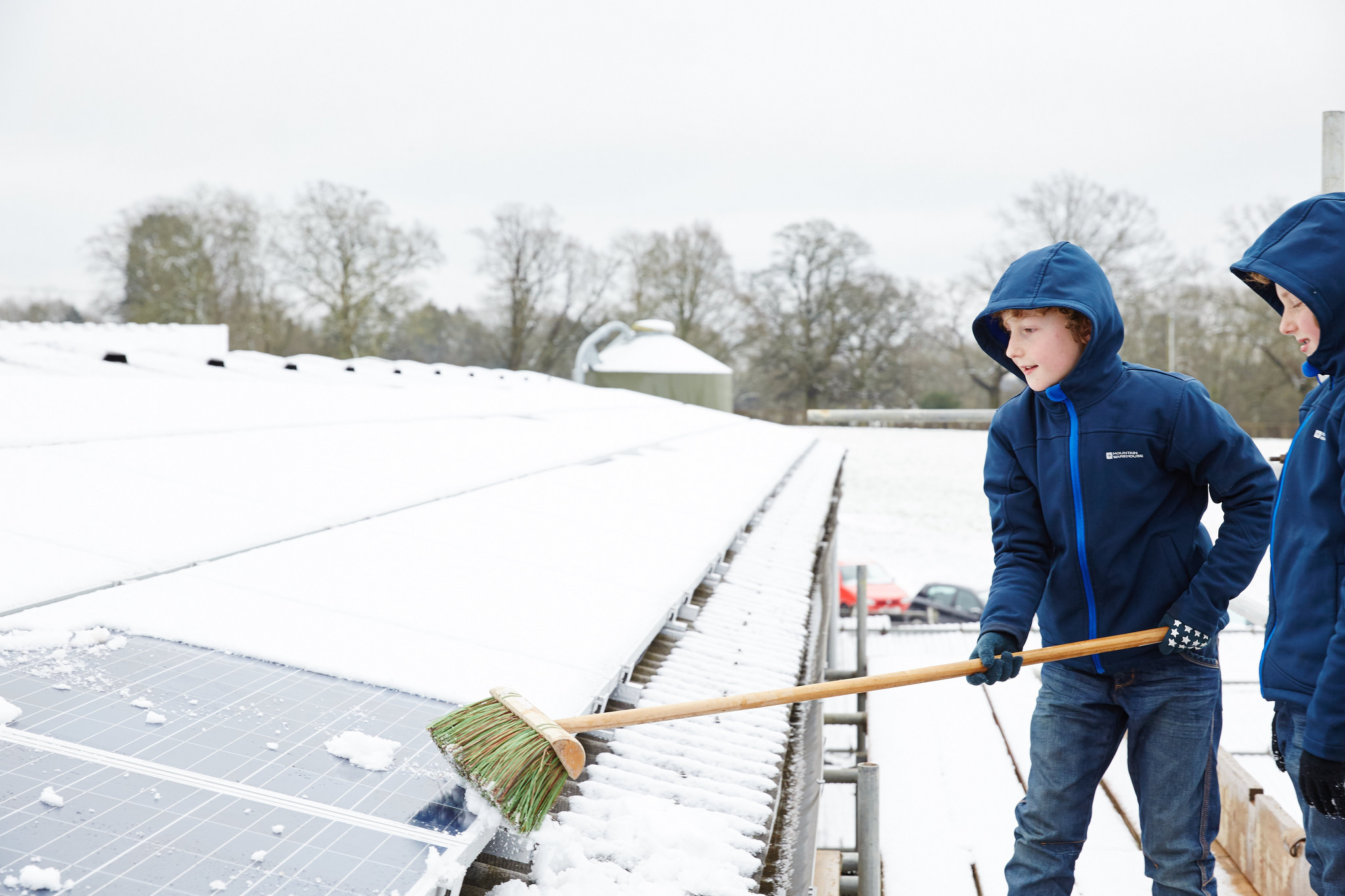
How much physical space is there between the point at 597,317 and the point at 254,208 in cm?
1585

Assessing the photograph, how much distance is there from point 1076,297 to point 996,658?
0.89 m

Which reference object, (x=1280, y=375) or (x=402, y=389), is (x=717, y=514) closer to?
(x=402, y=389)

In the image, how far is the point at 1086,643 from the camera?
217 cm

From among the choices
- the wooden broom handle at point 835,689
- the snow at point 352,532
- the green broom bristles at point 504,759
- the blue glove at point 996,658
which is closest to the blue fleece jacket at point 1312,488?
the wooden broom handle at point 835,689

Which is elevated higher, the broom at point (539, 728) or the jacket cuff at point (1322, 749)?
the jacket cuff at point (1322, 749)

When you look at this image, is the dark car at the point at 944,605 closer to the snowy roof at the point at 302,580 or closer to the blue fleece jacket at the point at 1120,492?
the snowy roof at the point at 302,580

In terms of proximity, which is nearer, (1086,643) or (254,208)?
(1086,643)

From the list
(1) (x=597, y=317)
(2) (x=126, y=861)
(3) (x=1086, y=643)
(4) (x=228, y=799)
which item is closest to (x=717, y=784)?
(3) (x=1086, y=643)

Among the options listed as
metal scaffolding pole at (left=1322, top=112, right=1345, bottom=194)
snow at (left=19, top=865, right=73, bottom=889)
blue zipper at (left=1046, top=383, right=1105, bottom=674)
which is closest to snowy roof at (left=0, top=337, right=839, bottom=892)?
snow at (left=19, top=865, right=73, bottom=889)

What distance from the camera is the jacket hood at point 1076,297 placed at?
86.4 inches

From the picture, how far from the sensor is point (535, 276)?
4638 cm

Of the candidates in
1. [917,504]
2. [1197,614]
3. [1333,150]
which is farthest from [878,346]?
[1197,614]

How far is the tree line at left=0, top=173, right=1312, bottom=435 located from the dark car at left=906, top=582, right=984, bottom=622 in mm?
18409

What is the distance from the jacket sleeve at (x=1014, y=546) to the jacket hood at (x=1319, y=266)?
0.72m
